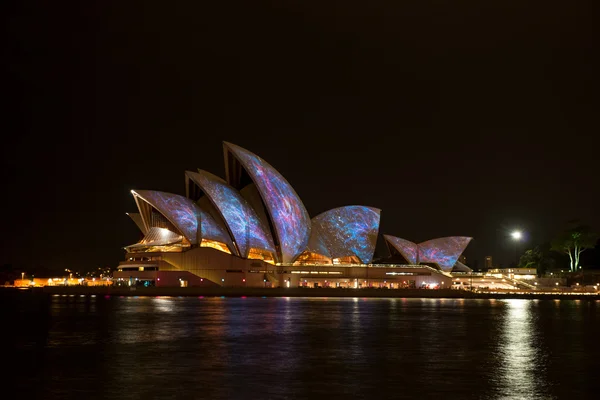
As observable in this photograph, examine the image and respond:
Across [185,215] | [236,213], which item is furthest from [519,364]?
[185,215]

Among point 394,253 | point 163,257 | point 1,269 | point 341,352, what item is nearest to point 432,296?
point 394,253

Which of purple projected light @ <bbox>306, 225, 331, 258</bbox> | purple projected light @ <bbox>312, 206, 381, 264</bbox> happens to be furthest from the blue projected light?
purple projected light @ <bbox>312, 206, 381, 264</bbox>

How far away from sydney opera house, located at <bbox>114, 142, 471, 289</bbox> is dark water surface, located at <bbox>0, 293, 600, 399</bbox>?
36479 mm

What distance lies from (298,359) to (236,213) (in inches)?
2071

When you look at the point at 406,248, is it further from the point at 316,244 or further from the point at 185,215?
the point at 185,215

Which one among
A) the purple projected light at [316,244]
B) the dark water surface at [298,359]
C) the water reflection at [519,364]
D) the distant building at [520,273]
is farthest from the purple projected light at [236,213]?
the water reflection at [519,364]

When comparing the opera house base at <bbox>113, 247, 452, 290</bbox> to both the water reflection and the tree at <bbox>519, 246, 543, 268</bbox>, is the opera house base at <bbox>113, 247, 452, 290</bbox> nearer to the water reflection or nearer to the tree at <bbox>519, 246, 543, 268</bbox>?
the tree at <bbox>519, 246, 543, 268</bbox>

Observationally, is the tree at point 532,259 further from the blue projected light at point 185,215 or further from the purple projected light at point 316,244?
the blue projected light at point 185,215

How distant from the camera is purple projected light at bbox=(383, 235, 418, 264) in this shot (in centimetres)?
9244

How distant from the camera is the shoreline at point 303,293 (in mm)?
76438

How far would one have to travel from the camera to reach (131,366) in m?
21.2

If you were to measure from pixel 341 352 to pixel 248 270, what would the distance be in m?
54.5

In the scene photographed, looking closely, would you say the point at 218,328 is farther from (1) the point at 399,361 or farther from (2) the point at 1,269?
(2) the point at 1,269

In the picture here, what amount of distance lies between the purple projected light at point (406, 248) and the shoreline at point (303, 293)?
7268mm
